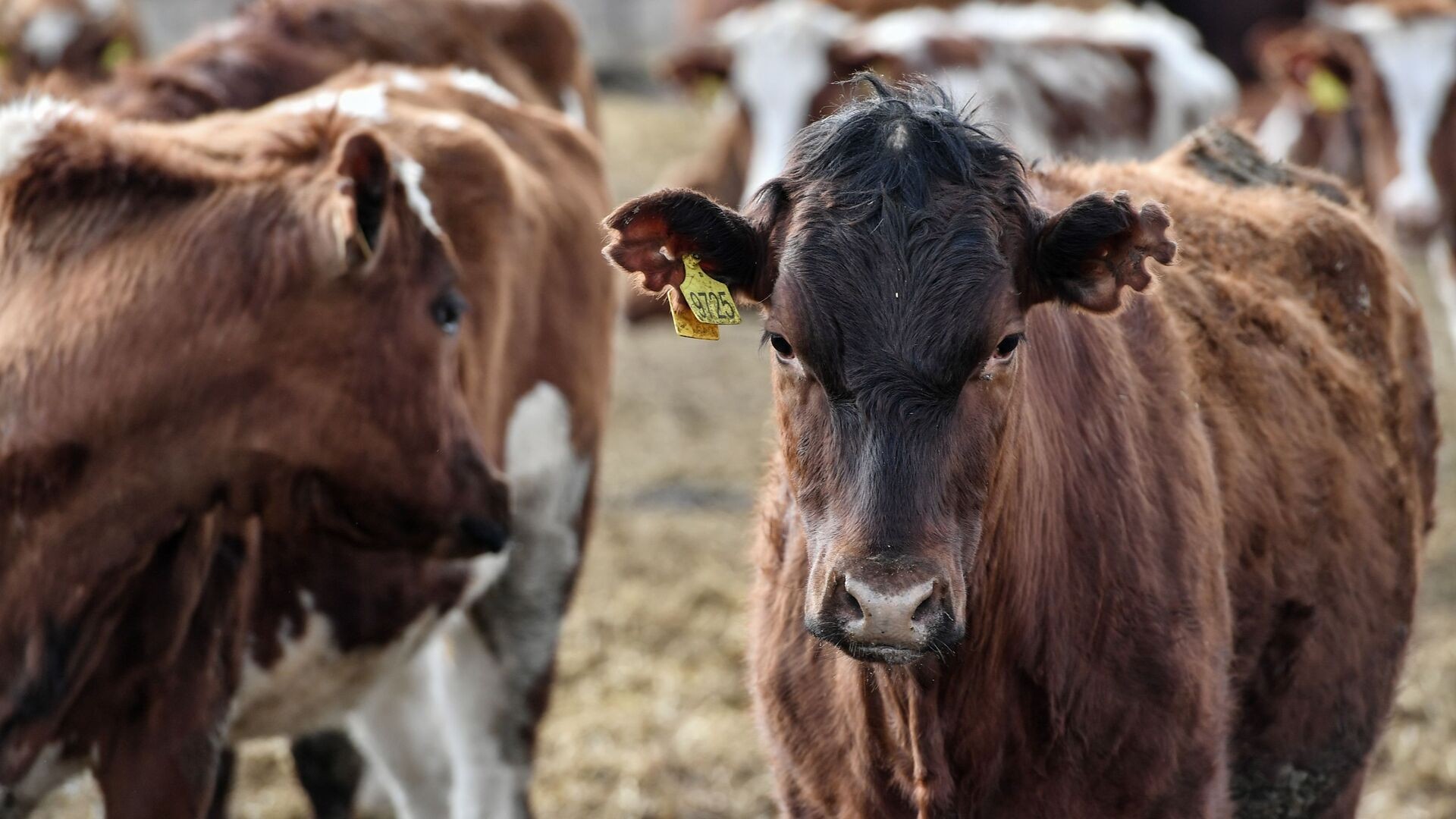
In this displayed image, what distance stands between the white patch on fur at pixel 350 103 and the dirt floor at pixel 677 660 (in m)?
1.31

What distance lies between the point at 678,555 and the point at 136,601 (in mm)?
3767

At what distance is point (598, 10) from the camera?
21.2m

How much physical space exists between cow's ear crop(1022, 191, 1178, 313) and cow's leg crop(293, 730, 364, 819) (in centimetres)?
275

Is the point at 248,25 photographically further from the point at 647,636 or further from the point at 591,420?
the point at 647,636

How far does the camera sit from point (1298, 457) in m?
3.26

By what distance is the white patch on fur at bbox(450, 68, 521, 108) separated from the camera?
15.7 ft

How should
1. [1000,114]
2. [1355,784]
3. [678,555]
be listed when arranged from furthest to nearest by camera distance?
[1000,114], [678,555], [1355,784]

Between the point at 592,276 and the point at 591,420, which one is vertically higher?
the point at 592,276

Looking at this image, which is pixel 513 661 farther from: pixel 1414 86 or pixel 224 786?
pixel 1414 86

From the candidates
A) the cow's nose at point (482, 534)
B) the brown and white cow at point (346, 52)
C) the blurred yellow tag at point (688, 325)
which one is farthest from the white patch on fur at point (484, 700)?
the blurred yellow tag at point (688, 325)

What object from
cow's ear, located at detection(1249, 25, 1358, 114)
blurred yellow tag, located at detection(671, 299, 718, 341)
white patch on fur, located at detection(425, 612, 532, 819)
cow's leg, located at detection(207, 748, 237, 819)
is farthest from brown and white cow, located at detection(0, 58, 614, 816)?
cow's ear, located at detection(1249, 25, 1358, 114)

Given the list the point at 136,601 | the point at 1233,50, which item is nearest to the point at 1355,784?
the point at 136,601

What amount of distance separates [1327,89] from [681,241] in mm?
7629

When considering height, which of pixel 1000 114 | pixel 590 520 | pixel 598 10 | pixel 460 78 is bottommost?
pixel 598 10
